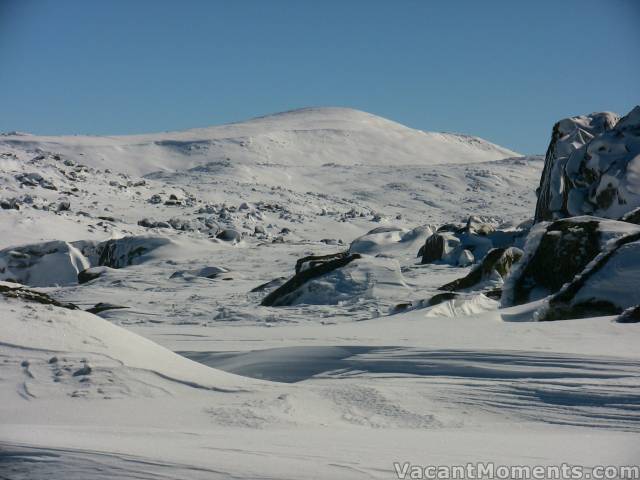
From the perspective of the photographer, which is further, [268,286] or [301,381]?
[268,286]

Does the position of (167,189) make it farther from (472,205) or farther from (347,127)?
(347,127)

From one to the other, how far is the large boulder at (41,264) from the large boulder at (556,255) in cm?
974

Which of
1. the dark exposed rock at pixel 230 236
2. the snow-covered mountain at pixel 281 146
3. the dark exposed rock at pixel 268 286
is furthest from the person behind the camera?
the snow-covered mountain at pixel 281 146

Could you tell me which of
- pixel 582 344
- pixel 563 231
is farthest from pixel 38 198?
pixel 582 344

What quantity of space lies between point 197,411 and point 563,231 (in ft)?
18.4

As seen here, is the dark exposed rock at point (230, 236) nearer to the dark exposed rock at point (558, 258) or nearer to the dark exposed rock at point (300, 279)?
the dark exposed rock at point (300, 279)

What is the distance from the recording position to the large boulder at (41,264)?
14.7 meters

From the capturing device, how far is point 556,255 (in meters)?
7.66

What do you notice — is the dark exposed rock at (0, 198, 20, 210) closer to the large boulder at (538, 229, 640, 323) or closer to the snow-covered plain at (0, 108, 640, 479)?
the snow-covered plain at (0, 108, 640, 479)

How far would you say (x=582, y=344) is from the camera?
15.6ft

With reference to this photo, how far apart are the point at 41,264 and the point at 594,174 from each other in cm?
1078

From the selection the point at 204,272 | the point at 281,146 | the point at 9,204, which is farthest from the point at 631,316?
the point at 281,146

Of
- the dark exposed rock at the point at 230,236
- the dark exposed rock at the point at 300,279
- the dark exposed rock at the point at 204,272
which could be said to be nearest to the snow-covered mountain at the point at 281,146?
the dark exposed rock at the point at 230,236

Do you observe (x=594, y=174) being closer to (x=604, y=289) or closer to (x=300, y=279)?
(x=300, y=279)
